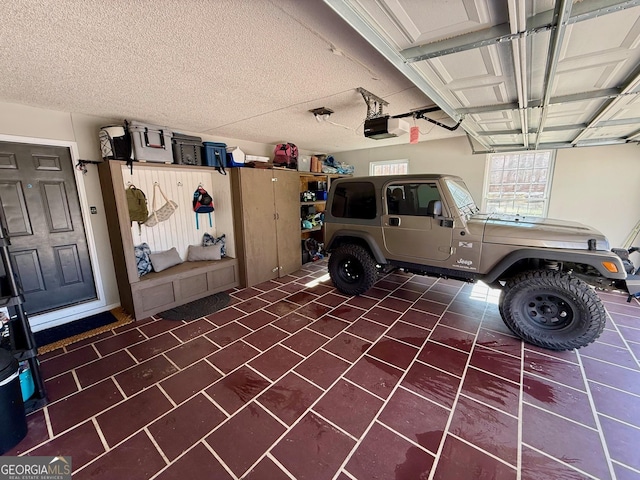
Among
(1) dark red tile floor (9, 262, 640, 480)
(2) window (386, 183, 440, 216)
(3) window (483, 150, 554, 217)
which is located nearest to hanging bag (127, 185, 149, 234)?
(1) dark red tile floor (9, 262, 640, 480)

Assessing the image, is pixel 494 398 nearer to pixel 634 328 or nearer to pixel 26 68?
pixel 634 328

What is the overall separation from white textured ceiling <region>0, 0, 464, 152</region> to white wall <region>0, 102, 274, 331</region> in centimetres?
16

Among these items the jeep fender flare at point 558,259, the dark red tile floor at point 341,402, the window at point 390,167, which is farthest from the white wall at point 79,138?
the window at point 390,167

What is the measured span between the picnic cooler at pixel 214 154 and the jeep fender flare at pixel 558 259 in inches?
145

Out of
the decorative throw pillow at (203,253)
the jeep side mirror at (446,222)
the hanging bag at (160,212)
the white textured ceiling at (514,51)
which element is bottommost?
the decorative throw pillow at (203,253)

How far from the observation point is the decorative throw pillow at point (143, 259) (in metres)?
3.30

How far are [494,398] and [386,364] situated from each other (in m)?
0.80

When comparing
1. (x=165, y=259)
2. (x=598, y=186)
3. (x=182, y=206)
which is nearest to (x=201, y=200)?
(x=182, y=206)

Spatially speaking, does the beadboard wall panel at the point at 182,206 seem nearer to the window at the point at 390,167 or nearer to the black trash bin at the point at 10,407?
the black trash bin at the point at 10,407

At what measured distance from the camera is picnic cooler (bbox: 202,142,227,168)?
11.9 ft

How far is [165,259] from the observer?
357 centimetres

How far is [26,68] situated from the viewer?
185cm

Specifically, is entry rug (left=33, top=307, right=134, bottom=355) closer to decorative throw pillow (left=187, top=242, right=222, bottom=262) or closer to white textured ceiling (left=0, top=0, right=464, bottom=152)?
decorative throw pillow (left=187, top=242, right=222, bottom=262)

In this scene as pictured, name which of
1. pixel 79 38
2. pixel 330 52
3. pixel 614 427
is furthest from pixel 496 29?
pixel 614 427
